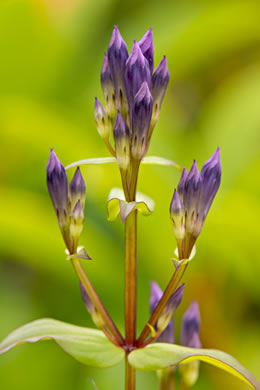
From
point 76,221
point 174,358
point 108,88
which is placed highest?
point 108,88

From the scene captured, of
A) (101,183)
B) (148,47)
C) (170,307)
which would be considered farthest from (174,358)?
(101,183)

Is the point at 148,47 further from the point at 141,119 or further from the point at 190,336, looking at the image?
the point at 190,336

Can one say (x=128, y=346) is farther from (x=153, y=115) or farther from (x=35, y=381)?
(x=35, y=381)

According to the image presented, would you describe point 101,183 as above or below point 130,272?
above

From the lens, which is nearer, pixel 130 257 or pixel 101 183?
pixel 130 257

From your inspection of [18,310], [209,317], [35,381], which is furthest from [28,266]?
[209,317]

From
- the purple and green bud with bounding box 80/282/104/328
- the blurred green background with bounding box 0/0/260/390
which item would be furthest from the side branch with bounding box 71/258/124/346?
the blurred green background with bounding box 0/0/260/390
